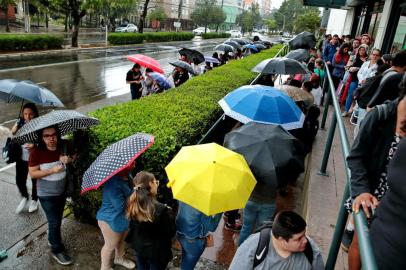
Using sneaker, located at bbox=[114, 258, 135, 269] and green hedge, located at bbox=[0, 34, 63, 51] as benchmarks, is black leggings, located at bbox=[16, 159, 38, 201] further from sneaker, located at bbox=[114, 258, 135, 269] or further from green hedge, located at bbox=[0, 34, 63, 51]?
green hedge, located at bbox=[0, 34, 63, 51]

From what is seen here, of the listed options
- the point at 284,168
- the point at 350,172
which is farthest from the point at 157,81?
the point at 350,172

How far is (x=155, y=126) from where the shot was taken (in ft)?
16.1

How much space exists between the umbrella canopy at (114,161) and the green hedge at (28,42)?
22.3 meters

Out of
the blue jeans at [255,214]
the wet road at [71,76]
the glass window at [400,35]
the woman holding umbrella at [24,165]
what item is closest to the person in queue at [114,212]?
the blue jeans at [255,214]

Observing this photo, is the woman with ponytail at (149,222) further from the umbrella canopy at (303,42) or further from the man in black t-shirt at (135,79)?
the umbrella canopy at (303,42)

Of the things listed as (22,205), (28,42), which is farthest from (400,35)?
(28,42)

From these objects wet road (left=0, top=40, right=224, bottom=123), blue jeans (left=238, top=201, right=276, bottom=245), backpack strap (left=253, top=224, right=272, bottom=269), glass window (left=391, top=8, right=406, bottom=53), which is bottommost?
wet road (left=0, top=40, right=224, bottom=123)

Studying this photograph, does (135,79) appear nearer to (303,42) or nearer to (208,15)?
(303,42)

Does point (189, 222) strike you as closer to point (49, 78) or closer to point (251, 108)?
point (251, 108)

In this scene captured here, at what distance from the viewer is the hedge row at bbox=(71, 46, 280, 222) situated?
4.36 m

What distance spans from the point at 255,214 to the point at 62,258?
222cm

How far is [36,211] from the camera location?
5000 mm

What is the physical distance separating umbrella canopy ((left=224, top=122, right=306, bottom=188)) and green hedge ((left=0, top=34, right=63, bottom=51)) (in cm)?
2285

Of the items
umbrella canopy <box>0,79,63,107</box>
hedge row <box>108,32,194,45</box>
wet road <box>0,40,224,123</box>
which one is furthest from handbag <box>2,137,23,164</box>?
hedge row <box>108,32,194,45</box>
